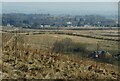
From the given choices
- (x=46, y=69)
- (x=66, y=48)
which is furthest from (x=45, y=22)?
(x=46, y=69)

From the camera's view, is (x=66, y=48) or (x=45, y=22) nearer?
(x=66, y=48)

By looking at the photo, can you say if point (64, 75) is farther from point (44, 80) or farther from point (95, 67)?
point (95, 67)

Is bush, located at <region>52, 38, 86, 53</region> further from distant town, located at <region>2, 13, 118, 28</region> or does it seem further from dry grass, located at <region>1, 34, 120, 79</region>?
distant town, located at <region>2, 13, 118, 28</region>

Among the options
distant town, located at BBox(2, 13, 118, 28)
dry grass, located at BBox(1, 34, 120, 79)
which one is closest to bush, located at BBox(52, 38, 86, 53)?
dry grass, located at BBox(1, 34, 120, 79)

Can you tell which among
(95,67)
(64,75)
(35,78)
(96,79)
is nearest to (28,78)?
(35,78)

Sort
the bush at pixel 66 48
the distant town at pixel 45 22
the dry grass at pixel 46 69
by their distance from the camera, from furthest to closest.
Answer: the distant town at pixel 45 22 → the bush at pixel 66 48 → the dry grass at pixel 46 69

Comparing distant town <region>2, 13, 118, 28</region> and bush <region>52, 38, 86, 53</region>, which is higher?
bush <region>52, 38, 86, 53</region>

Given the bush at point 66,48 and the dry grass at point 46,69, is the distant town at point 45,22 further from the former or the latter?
the dry grass at point 46,69

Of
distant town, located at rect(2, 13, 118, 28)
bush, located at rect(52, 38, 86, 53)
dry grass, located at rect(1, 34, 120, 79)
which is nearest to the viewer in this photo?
dry grass, located at rect(1, 34, 120, 79)

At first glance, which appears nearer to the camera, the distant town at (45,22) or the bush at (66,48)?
the bush at (66,48)

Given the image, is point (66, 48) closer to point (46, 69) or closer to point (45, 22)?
point (46, 69)

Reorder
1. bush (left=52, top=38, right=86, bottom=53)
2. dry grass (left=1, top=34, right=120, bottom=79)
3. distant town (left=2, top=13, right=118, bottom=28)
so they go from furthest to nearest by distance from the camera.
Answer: distant town (left=2, top=13, right=118, bottom=28) < bush (left=52, top=38, right=86, bottom=53) < dry grass (left=1, top=34, right=120, bottom=79)

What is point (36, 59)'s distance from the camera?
10.1 m

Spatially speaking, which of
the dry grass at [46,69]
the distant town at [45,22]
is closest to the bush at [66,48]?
the dry grass at [46,69]
